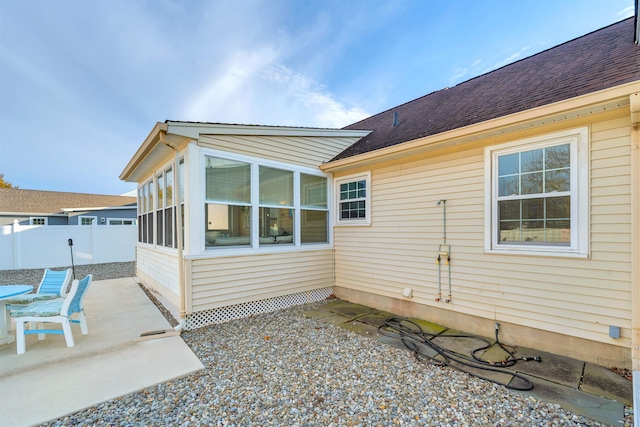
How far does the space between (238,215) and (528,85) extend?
5344 millimetres

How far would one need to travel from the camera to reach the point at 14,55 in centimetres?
884

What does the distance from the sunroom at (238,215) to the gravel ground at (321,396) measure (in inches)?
50.5

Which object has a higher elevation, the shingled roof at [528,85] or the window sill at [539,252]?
the shingled roof at [528,85]

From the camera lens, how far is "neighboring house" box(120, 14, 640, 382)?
303 cm

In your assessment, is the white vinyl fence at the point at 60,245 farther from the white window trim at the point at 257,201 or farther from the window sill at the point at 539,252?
the window sill at the point at 539,252

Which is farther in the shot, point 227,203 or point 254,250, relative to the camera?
point 254,250

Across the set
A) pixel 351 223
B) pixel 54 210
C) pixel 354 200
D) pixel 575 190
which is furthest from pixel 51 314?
pixel 54 210

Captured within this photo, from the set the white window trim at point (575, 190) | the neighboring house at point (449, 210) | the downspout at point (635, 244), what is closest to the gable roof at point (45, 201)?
the neighboring house at point (449, 210)

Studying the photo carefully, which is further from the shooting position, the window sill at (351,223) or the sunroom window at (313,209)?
the sunroom window at (313,209)

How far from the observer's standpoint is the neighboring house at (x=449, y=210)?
3.03m

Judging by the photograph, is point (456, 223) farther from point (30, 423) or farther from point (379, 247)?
point (30, 423)

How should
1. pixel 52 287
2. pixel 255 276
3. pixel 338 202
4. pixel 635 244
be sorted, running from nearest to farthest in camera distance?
pixel 635 244 → pixel 52 287 → pixel 255 276 → pixel 338 202

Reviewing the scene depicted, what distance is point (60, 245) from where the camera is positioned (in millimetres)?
11398

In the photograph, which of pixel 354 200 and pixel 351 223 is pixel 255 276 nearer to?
pixel 351 223
